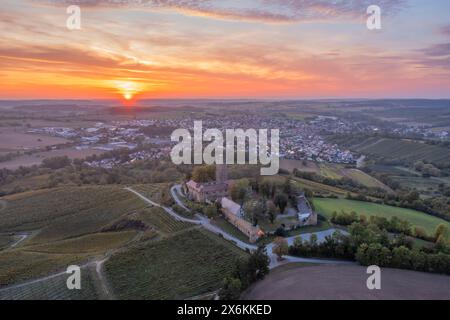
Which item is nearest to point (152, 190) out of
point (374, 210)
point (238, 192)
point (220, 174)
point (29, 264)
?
point (220, 174)

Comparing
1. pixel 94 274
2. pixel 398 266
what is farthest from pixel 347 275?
pixel 94 274

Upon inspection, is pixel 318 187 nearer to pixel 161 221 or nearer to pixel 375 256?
pixel 375 256

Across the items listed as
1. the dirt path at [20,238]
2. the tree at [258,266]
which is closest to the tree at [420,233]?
the tree at [258,266]

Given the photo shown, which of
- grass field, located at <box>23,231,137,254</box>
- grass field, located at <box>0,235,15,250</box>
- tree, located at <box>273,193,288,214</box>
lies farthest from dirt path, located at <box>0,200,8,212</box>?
tree, located at <box>273,193,288,214</box>

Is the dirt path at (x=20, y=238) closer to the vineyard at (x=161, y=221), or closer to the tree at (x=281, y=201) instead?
the vineyard at (x=161, y=221)

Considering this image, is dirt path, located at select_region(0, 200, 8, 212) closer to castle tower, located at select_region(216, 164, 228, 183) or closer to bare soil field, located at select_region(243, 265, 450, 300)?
castle tower, located at select_region(216, 164, 228, 183)
